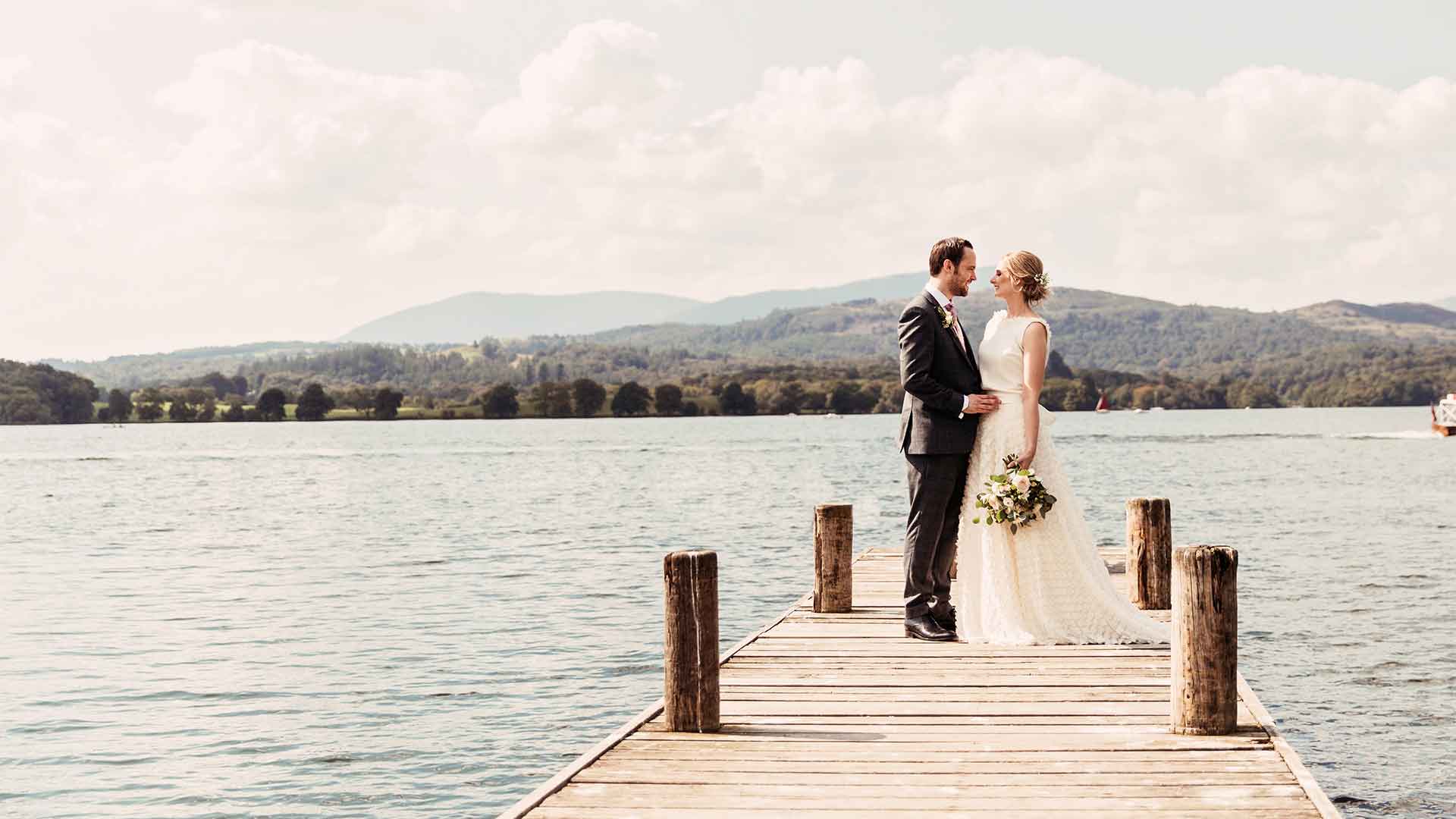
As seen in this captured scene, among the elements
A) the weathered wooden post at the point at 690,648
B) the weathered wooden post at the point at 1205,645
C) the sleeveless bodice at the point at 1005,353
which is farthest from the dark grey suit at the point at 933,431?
the weathered wooden post at the point at 1205,645

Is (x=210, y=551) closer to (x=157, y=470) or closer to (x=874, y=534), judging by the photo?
(x=874, y=534)

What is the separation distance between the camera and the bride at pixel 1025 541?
34.1 feet

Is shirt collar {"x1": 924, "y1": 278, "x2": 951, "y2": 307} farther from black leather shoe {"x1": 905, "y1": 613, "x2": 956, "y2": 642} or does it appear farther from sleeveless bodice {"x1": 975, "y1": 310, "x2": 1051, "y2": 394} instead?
black leather shoe {"x1": 905, "y1": 613, "x2": 956, "y2": 642}

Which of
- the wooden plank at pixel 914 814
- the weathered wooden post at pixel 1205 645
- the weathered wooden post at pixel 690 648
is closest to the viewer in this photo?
the wooden plank at pixel 914 814

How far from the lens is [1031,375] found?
10.3 metres

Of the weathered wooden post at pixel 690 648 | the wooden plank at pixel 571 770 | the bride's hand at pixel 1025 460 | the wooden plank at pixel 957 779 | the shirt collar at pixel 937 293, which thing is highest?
the shirt collar at pixel 937 293

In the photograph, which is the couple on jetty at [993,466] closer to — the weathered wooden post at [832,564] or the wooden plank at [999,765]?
the weathered wooden post at [832,564]

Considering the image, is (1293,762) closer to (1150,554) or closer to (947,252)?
(947,252)

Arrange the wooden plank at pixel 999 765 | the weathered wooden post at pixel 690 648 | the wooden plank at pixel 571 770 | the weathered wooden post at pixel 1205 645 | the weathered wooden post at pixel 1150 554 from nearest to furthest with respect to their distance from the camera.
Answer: the wooden plank at pixel 571 770 → the wooden plank at pixel 999 765 → the weathered wooden post at pixel 1205 645 → the weathered wooden post at pixel 690 648 → the weathered wooden post at pixel 1150 554

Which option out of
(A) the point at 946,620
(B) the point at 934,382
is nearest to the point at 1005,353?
(B) the point at 934,382

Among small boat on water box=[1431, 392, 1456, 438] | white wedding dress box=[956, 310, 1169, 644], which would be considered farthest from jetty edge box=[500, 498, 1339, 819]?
small boat on water box=[1431, 392, 1456, 438]

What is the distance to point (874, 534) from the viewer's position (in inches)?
1564

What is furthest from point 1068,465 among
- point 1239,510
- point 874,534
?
point 874,534

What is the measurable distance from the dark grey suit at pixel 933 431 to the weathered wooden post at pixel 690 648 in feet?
8.36
